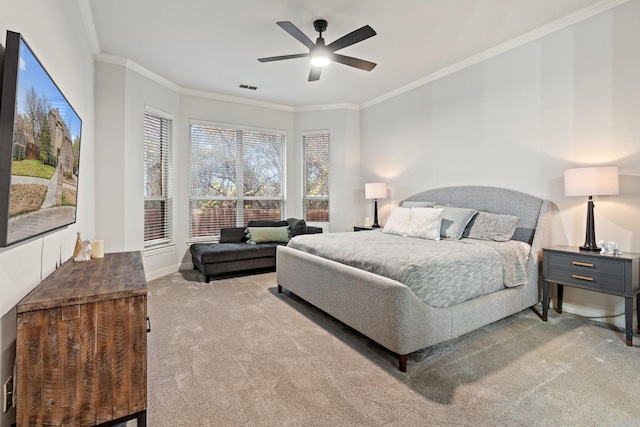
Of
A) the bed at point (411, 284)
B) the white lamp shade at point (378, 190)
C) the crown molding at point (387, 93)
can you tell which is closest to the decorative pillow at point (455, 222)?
the bed at point (411, 284)

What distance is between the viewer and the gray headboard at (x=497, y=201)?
133 inches

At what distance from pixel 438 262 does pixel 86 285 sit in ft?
7.32

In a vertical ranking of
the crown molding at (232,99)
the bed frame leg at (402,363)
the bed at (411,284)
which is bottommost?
the bed frame leg at (402,363)

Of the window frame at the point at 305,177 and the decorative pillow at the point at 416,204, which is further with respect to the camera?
the window frame at the point at 305,177

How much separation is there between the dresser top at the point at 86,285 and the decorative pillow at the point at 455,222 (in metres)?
3.09

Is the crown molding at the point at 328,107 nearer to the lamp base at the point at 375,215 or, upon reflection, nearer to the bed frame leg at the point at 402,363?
the lamp base at the point at 375,215

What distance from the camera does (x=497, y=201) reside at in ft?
12.3

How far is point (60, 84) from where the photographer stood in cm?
213

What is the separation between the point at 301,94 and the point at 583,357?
4.91 meters

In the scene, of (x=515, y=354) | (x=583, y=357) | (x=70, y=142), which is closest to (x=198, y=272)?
(x=70, y=142)

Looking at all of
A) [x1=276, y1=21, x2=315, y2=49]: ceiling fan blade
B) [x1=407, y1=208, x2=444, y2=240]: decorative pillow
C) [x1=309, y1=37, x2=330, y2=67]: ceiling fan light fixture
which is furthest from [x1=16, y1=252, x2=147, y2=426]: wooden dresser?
[x1=407, y1=208, x2=444, y2=240]: decorative pillow

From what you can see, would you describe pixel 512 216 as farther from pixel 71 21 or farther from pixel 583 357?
pixel 71 21

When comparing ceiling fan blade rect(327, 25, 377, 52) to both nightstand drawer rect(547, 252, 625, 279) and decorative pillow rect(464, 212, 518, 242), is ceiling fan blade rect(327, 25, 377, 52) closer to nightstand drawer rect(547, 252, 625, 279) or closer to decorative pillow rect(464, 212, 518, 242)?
decorative pillow rect(464, 212, 518, 242)

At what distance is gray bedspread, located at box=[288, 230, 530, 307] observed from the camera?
2305mm
